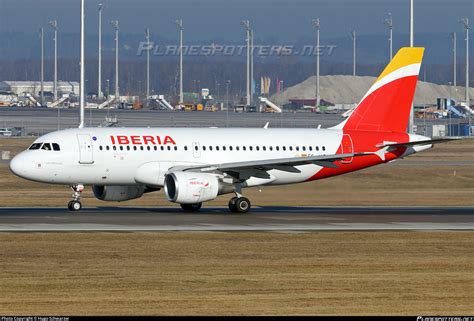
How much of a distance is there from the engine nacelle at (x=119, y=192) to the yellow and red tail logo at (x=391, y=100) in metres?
10.4

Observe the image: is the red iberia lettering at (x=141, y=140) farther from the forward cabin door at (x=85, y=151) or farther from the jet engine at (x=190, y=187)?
the jet engine at (x=190, y=187)

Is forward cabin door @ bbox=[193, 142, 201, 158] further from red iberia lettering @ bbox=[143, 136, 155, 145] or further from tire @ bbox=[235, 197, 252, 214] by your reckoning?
tire @ bbox=[235, 197, 252, 214]

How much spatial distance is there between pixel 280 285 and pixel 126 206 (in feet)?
95.8

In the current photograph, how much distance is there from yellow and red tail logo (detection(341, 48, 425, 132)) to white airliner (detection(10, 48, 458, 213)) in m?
0.05

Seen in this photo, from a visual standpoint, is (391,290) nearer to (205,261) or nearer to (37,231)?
(205,261)

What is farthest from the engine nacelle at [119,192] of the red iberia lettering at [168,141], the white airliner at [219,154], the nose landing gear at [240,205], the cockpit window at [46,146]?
the nose landing gear at [240,205]

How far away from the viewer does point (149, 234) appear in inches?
1649

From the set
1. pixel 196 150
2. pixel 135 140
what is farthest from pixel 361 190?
pixel 135 140

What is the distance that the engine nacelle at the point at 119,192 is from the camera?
5375 centimetres

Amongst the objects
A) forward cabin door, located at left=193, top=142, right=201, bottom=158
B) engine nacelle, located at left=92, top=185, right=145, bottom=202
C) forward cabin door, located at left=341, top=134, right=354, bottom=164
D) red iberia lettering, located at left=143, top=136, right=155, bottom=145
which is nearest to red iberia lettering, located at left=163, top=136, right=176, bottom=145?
red iberia lettering, located at left=143, top=136, right=155, bottom=145

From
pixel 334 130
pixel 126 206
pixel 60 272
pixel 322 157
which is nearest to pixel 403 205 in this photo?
pixel 334 130

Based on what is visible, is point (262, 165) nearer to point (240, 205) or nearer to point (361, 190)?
point (240, 205)

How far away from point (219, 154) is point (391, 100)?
901 cm

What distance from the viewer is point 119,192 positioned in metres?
53.8
